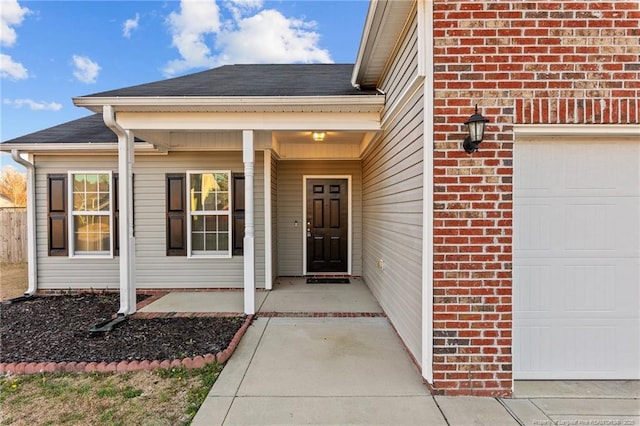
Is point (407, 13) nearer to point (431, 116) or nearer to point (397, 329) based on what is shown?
point (431, 116)

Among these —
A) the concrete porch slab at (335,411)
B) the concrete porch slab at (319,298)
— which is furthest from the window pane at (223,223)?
the concrete porch slab at (335,411)

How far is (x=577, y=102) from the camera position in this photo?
2.42 m

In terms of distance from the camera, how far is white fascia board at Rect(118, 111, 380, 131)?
159 inches

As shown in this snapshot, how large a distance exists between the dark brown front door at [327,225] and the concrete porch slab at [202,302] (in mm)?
1630

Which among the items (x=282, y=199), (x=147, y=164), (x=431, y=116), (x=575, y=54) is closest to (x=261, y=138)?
(x=282, y=199)

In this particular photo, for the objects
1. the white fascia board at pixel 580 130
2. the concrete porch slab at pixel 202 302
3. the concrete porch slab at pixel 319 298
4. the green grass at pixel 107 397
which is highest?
the white fascia board at pixel 580 130

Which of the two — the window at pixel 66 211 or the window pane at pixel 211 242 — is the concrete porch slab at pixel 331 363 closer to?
the window pane at pixel 211 242

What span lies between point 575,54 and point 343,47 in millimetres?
14845

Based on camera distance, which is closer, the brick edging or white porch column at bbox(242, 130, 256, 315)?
the brick edging

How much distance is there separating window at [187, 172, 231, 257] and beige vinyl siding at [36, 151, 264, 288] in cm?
17

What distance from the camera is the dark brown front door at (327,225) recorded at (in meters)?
6.53

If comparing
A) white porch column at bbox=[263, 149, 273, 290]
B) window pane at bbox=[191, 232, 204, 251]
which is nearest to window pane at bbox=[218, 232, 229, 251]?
window pane at bbox=[191, 232, 204, 251]

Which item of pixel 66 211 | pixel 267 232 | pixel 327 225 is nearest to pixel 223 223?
pixel 267 232

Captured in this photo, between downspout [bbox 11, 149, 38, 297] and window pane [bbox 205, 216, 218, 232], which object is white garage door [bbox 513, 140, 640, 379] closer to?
window pane [bbox 205, 216, 218, 232]
